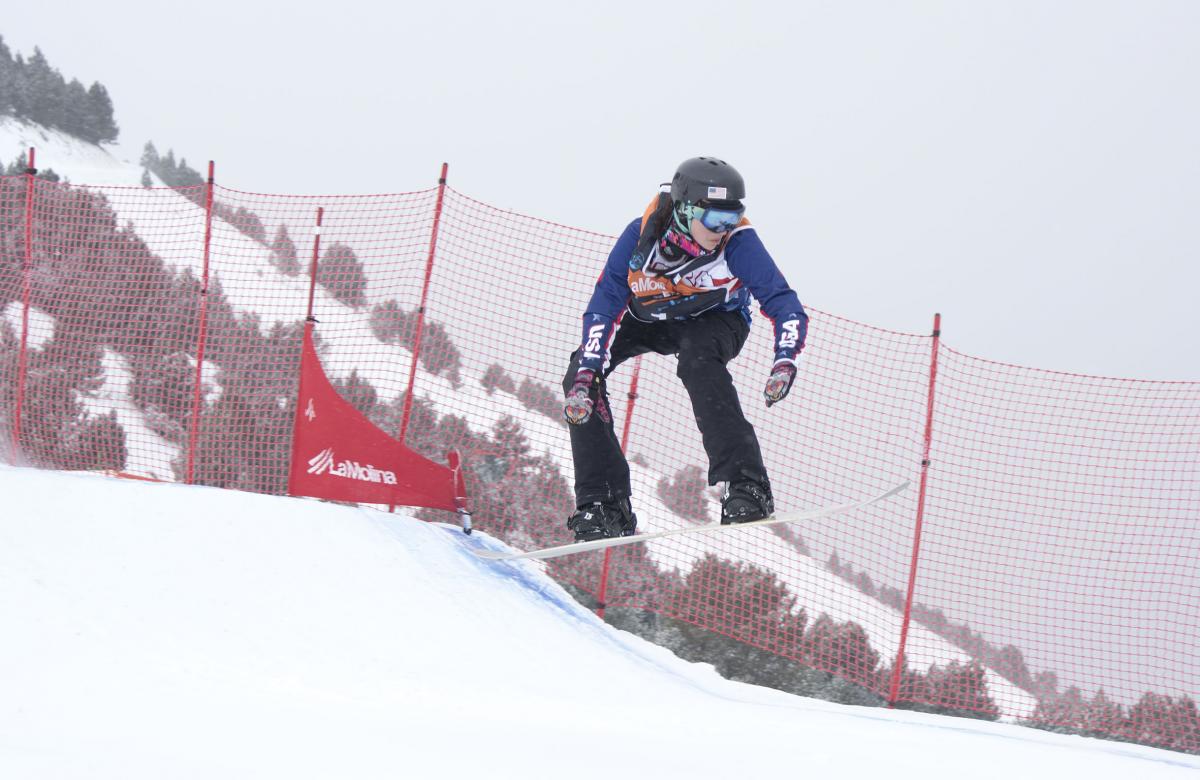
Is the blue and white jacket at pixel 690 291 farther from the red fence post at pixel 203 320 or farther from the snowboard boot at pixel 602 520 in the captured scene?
the red fence post at pixel 203 320

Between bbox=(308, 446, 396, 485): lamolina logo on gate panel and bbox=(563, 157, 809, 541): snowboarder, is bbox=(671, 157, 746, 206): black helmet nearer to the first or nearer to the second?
bbox=(563, 157, 809, 541): snowboarder

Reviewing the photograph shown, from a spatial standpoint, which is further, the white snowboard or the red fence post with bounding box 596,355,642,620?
the red fence post with bounding box 596,355,642,620

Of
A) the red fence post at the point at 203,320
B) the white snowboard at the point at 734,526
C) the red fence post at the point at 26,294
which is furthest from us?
the red fence post at the point at 26,294

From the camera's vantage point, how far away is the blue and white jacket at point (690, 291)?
4.00 meters

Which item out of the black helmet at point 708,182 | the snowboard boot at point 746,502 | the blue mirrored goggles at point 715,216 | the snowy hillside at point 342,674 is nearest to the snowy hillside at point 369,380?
the snowy hillside at point 342,674

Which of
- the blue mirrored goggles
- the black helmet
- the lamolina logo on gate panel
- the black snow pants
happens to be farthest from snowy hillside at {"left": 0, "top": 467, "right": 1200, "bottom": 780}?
the black helmet

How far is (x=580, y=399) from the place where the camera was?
4.17m

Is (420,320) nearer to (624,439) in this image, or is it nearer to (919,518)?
(624,439)

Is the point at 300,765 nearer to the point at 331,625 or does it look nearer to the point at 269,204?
the point at 331,625

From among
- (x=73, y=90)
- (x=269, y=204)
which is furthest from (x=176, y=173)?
(x=269, y=204)

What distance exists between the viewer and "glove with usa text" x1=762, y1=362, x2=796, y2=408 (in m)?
3.75

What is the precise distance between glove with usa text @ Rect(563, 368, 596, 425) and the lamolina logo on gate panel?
1991 millimetres

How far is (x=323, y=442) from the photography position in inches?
223

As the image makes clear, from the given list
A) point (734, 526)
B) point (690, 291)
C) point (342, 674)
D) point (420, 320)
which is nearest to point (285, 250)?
point (420, 320)
